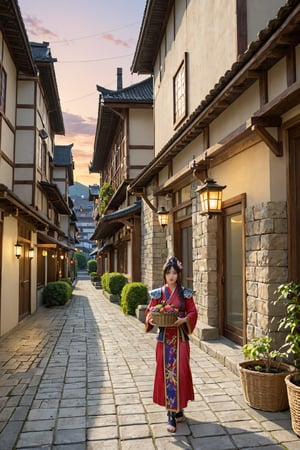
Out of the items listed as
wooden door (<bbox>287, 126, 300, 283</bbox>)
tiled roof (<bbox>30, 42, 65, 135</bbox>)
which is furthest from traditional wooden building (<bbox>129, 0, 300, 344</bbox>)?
tiled roof (<bbox>30, 42, 65, 135</bbox>)

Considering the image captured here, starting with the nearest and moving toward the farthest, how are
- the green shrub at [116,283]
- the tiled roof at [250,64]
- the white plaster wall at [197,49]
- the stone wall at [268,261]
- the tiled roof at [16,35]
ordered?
the tiled roof at [250,64]
the stone wall at [268,261]
the white plaster wall at [197,49]
the tiled roof at [16,35]
the green shrub at [116,283]

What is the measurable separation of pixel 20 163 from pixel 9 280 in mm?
4901

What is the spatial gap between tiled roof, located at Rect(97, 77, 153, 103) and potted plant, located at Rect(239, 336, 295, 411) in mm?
13167

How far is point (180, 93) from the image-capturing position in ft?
34.2

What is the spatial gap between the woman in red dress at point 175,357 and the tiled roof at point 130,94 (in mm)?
12756

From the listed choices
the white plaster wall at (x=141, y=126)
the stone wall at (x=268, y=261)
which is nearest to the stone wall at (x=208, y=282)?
the stone wall at (x=268, y=261)

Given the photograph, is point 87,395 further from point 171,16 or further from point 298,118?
point 171,16

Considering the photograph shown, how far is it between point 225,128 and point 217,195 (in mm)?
1201

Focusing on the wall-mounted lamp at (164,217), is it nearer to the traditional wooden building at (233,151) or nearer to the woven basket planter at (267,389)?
the traditional wooden building at (233,151)

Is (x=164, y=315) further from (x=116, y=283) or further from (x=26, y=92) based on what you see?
(x=116, y=283)

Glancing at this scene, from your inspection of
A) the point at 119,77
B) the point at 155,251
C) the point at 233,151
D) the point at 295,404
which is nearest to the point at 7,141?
the point at 155,251

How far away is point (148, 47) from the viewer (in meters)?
12.9

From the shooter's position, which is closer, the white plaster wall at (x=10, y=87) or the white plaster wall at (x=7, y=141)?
the white plaster wall at (x=7, y=141)

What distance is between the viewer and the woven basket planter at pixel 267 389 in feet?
14.4
